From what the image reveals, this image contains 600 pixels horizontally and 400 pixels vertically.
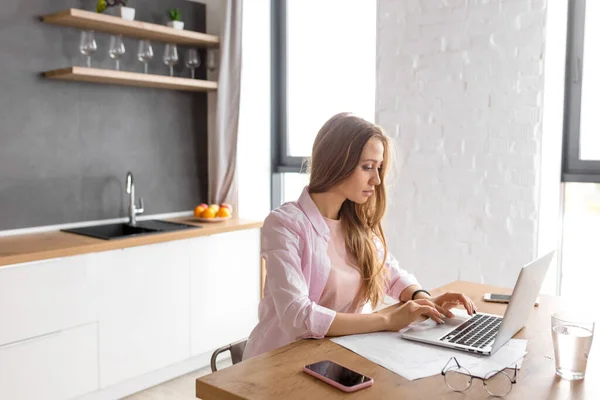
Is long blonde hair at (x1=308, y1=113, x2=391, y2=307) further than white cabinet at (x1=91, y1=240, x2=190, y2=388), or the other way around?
white cabinet at (x1=91, y1=240, x2=190, y2=388)

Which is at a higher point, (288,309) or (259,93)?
(259,93)

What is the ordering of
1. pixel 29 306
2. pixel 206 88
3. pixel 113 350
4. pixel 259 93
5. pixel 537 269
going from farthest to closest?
pixel 259 93 → pixel 206 88 → pixel 113 350 → pixel 29 306 → pixel 537 269

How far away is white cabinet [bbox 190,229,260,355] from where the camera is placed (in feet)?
10.8

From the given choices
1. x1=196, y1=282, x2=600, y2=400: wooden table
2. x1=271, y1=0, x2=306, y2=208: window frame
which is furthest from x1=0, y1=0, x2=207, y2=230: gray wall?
x1=196, y1=282, x2=600, y2=400: wooden table

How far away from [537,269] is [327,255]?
1.99 feet

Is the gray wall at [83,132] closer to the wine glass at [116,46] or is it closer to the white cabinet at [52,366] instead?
the wine glass at [116,46]

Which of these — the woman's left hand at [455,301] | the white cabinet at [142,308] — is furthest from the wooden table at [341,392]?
the white cabinet at [142,308]

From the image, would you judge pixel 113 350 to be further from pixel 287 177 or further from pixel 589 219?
pixel 589 219

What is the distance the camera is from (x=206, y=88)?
3723 millimetres

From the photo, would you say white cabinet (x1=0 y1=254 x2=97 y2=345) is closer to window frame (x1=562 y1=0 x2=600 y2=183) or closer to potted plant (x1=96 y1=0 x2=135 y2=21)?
potted plant (x1=96 y1=0 x2=135 y2=21)

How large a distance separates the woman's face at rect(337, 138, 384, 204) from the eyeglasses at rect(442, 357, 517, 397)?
65 cm

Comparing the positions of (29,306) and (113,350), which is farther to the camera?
(113,350)

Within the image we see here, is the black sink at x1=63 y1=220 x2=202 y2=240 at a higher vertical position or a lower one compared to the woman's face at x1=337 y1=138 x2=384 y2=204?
lower

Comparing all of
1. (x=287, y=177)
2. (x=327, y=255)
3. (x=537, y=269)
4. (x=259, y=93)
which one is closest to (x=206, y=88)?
(x=259, y=93)
